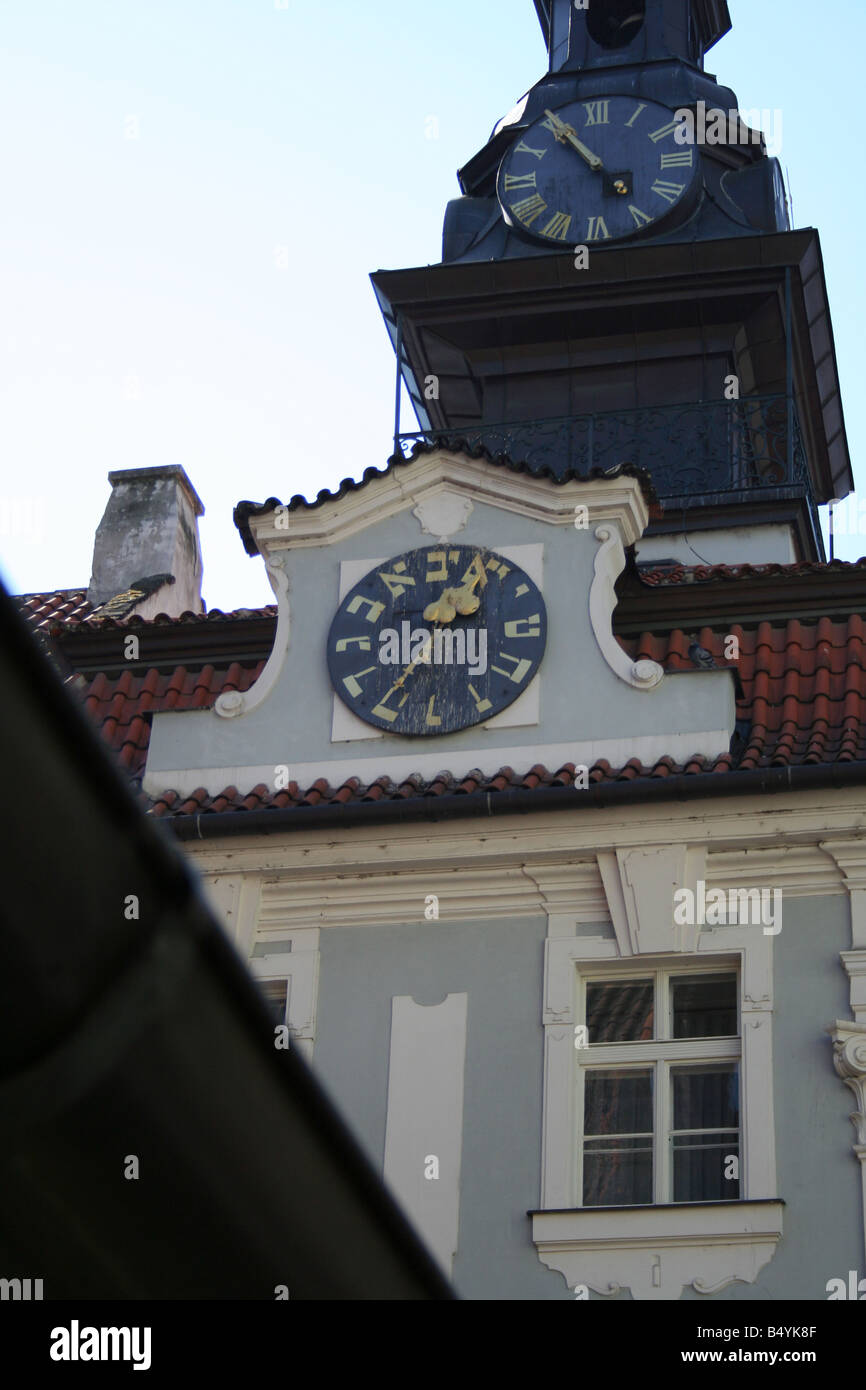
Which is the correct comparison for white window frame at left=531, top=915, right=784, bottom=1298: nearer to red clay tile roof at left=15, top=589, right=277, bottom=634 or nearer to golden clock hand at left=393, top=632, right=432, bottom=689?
golden clock hand at left=393, top=632, right=432, bottom=689

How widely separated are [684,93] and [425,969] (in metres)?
12.3

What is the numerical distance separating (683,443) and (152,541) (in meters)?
4.60

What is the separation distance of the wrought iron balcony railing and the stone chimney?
1.99 meters

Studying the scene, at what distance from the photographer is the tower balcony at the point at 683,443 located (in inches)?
701

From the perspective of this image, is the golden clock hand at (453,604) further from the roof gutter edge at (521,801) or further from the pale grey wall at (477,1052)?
the pale grey wall at (477,1052)

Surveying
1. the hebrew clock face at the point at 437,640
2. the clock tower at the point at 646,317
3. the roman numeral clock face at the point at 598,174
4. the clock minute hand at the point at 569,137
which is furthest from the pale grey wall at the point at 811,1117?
the clock minute hand at the point at 569,137

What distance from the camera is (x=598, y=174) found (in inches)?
803

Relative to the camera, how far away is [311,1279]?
2330 millimetres

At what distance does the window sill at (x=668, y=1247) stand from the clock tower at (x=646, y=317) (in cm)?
779

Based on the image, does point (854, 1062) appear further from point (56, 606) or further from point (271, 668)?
point (56, 606)

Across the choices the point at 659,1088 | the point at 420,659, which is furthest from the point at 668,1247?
the point at 420,659

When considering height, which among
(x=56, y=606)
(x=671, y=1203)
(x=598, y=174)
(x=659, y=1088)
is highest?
(x=598, y=174)

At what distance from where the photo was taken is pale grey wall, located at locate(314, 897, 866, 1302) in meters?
10.3

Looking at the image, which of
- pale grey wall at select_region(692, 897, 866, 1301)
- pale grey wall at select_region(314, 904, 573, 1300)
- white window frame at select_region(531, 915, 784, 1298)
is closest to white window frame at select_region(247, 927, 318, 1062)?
pale grey wall at select_region(314, 904, 573, 1300)
